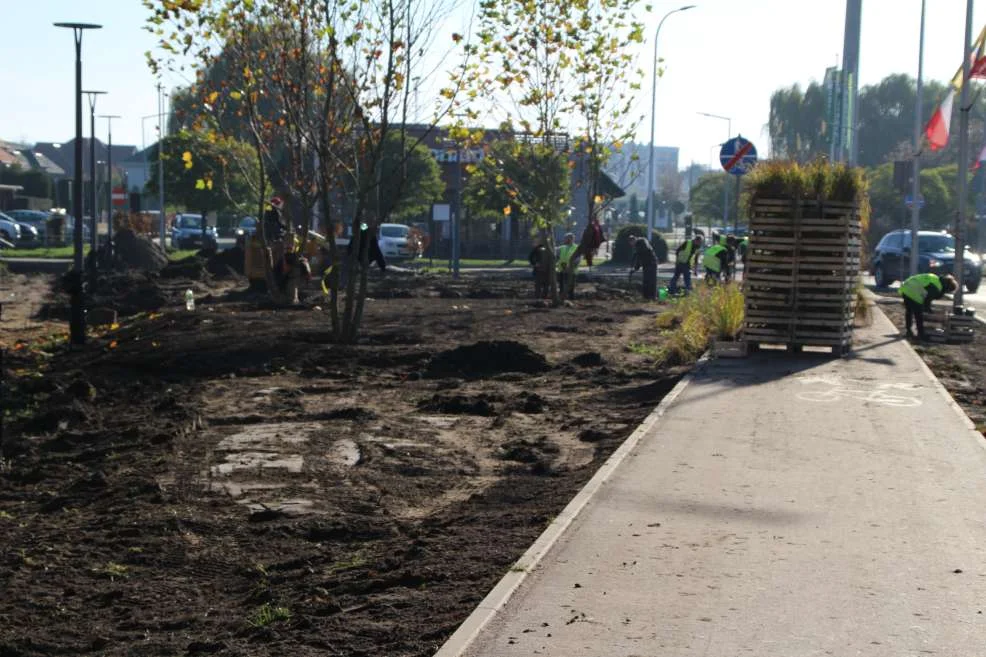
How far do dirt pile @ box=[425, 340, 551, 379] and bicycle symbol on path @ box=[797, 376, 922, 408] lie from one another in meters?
3.44

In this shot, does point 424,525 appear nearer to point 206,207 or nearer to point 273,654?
point 273,654

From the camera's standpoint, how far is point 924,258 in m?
38.0

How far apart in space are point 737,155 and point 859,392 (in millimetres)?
10143

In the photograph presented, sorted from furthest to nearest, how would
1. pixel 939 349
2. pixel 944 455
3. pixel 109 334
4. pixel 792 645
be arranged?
pixel 109 334 → pixel 939 349 → pixel 944 455 → pixel 792 645

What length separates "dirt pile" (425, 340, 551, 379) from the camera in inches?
650

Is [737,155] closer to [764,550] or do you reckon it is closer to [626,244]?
[764,550]

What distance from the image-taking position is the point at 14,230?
61.6 m

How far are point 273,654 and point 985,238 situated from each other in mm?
62771

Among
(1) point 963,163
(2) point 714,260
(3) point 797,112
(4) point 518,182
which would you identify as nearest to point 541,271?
(2) point 714,260

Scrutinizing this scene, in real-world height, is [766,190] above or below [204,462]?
above

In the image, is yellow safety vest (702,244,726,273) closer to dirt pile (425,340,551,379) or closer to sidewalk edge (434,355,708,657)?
dirt pile (425,340,551,379)

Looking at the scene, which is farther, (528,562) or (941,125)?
(941,125)

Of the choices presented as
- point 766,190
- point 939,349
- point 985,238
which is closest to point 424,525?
point 766,190

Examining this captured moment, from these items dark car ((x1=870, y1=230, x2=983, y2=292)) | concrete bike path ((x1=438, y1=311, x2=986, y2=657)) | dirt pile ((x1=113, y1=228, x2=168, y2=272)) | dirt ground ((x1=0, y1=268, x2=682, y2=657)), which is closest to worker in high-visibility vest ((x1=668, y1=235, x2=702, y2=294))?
dark car ((x1=870, y1=230, x2=983, y2=292))
